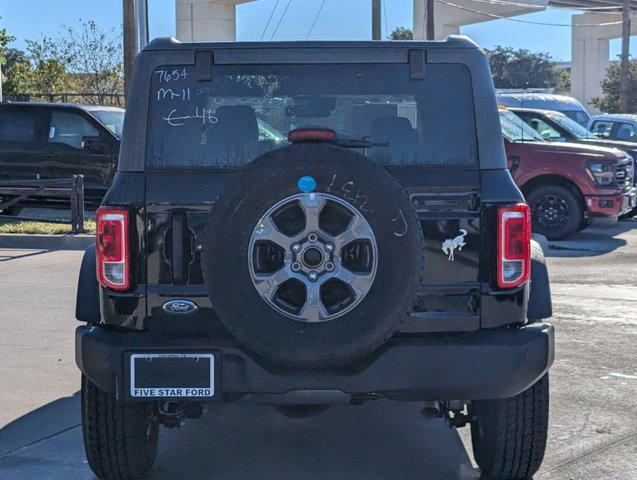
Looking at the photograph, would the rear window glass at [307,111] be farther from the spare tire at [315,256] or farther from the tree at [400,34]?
the tree at [400,34]

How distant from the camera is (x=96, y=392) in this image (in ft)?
14.8

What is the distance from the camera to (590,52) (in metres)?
59.0

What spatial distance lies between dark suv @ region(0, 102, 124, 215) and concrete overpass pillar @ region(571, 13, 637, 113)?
4642 cm

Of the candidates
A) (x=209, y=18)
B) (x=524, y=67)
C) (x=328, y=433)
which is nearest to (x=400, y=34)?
(x=524, y=67)

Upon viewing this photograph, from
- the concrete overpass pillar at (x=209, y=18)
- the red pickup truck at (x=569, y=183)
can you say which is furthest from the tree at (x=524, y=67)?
the red pickup truck at (x=569, y=183)

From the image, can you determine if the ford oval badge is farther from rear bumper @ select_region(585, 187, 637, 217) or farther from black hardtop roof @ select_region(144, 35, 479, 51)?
rear bumper @ select_region(585, 187, 637, 217)

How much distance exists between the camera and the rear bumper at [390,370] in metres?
→ 4.09

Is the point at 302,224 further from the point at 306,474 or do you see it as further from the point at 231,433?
the point at 231,433

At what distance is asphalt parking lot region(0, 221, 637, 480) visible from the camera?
196 inches

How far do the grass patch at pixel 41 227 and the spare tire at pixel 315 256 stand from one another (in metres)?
10.2

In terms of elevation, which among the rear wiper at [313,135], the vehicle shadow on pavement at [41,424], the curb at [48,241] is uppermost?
the rear wiper at [313,135]

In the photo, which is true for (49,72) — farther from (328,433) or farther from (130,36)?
(328,433)

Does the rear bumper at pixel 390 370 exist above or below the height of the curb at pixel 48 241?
above

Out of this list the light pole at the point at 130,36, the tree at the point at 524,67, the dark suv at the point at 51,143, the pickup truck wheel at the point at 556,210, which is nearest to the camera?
the pickup truck wheel at the point at 556,210
